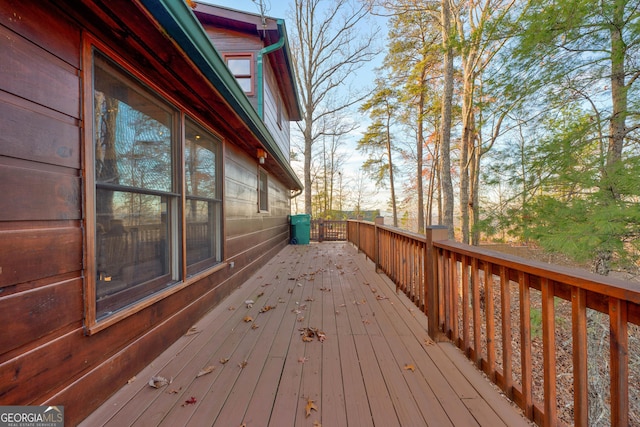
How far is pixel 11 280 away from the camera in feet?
3.40

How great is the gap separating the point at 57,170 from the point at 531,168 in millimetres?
5301

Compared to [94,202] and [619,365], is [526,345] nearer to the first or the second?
[619,365]

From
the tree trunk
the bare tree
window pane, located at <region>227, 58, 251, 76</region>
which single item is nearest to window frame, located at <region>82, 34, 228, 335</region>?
window pane, located at <region>227, 58, 251, 76</region>

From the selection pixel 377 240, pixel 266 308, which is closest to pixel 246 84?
pixel 377 240

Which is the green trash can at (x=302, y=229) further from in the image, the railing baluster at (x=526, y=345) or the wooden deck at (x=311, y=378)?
the railing baluster at (x=526, y=345)

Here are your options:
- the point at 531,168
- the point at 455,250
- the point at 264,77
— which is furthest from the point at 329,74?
the point at 455,250

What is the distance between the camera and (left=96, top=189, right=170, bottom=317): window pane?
148cm

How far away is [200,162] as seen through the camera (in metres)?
2.68

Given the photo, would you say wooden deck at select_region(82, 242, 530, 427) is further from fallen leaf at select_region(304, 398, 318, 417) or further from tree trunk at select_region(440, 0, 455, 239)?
tree trunk at select_region(440, 0, 455, 239)

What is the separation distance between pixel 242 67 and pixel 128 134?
413cm

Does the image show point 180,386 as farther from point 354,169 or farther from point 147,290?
point 354,169

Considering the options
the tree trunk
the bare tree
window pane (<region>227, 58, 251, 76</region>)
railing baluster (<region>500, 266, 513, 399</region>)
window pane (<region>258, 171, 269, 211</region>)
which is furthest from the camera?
the bare tree

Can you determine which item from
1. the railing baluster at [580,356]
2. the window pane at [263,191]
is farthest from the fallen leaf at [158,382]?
the window pane at [263,191]

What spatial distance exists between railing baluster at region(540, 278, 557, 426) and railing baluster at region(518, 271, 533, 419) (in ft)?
0.30
